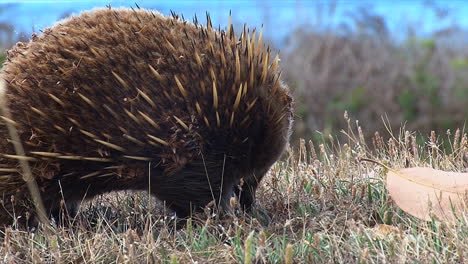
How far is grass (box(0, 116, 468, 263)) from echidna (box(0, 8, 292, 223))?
8.5 inches

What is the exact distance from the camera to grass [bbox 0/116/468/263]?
3.06 meters

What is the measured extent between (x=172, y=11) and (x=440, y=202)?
1607mm

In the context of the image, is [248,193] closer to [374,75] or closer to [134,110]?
[134,110]

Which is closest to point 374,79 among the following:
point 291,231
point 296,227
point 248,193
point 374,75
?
point 374,75

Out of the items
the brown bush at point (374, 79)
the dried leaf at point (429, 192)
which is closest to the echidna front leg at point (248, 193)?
the dried leaf at point (429, 192)

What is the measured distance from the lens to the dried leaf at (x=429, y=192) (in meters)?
3.35

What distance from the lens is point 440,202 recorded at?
134 inches

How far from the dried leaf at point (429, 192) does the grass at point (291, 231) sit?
7cm

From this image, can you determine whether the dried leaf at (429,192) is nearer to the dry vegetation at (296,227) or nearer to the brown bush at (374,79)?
the dry vegetation at (296,227)

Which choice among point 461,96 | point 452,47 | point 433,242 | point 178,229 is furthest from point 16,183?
point 452,47

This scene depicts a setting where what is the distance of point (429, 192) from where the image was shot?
11.4 ft

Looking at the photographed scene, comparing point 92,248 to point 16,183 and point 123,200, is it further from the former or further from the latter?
point 123,200

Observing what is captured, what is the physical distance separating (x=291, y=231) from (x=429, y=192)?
632mm

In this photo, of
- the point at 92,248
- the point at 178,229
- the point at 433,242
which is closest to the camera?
the point at 433,242
